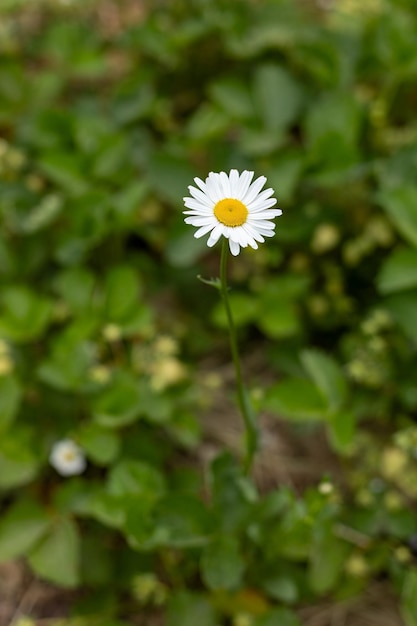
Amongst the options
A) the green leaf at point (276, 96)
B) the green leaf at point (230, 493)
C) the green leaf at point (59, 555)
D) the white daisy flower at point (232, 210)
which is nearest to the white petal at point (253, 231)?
the white daisy flower at point (232, 210)

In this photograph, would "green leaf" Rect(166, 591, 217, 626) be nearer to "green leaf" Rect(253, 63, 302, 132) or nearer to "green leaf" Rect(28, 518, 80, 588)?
"green leaf" Rect(28, 518, 80, 588)

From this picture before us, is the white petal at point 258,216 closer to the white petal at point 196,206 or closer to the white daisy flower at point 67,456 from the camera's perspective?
the white petal at point 196,206

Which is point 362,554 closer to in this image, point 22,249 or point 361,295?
point 361,295

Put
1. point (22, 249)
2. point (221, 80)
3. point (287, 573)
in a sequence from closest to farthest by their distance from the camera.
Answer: point (287, 573)
point (22, 249)
point (221, 80)

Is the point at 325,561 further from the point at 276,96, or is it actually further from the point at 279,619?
the point at 276,96

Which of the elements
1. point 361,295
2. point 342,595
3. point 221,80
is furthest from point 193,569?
point 221,80

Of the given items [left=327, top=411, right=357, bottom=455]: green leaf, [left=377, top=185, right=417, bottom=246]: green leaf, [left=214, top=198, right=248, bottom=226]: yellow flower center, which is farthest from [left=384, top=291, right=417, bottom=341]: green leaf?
[left=214, top=198, right=248, bottom=226]: yellow flower center

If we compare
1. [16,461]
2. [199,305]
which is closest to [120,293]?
[199,305]
